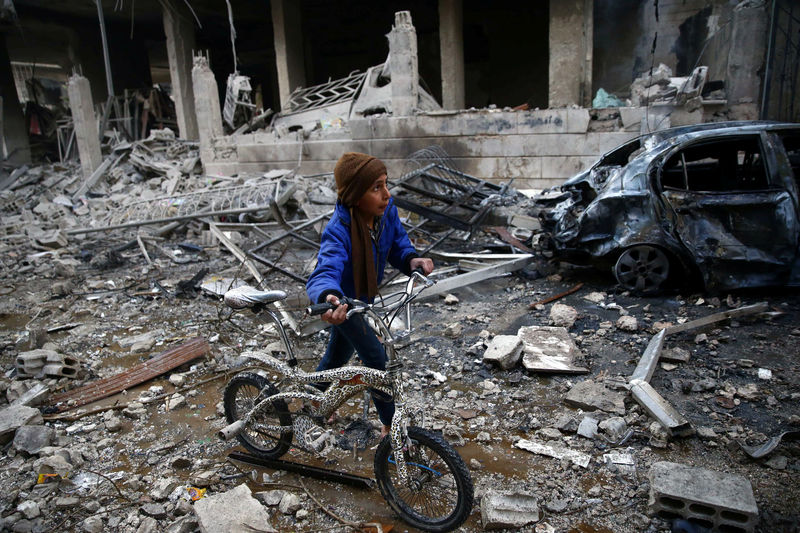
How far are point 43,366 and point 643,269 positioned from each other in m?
5.62

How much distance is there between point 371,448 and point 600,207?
3.42m

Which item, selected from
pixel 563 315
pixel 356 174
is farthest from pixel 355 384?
pixel 563 315

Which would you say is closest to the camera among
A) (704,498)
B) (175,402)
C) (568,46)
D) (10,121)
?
(704,498)

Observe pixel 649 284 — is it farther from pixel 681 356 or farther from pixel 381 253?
pixel 381 253

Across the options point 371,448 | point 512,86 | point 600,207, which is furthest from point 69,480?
point 512,86

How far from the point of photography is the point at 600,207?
502cm

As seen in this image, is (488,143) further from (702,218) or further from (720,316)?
(720,316)

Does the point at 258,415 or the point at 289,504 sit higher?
the point at 258,415

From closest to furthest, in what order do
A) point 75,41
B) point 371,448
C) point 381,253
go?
point 381,253, point 371,448, point 75,41

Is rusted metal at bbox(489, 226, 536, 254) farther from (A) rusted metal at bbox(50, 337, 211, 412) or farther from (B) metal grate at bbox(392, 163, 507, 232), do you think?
(A) rusted metal at bbox(50, 337, 211, 412)

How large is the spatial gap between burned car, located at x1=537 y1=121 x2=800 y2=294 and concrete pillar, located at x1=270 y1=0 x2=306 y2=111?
34.6ft

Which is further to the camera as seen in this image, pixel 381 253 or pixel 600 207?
pixel 600 207

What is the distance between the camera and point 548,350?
13.3ft

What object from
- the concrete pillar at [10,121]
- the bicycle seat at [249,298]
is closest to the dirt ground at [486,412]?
the bicycle seat at [249,298]
